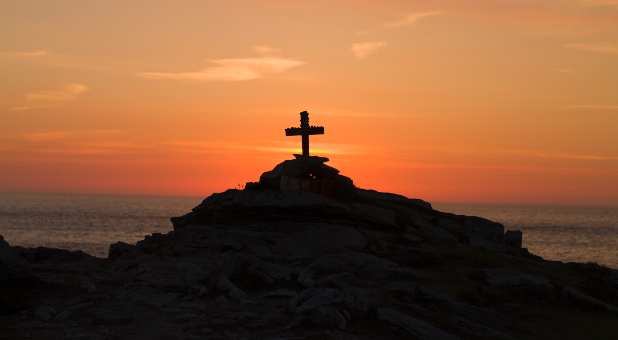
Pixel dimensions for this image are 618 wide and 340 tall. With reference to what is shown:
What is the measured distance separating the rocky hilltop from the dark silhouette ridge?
0.05 m

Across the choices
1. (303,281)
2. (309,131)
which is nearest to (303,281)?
(303,281)

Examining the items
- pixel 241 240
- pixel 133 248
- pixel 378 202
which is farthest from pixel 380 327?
pixel 378 202

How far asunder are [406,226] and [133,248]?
436 inches

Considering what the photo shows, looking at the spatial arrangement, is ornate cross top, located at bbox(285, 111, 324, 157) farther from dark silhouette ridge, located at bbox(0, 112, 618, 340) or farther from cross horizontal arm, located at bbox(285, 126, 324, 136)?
dark silhouette ridge, located at bbox(0, 112, 618, 340)

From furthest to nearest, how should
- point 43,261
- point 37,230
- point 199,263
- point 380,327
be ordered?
point 37,230 < point 43,261 < point 199,263 < point 380,327

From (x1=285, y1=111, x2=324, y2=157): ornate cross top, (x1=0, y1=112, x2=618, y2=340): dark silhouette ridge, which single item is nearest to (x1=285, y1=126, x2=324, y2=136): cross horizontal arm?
(x1=285, y1=111, x2=324, y2=157): ornate cross top

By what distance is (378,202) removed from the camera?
32156 millimetres

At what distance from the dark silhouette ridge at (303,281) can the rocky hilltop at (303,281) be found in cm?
5

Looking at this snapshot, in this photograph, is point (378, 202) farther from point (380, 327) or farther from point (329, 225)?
point (380, 327)

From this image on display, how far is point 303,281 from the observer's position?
818 inches

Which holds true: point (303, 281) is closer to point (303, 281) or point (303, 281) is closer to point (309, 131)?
point (303, 281)

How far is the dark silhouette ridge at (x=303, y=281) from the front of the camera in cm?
1711

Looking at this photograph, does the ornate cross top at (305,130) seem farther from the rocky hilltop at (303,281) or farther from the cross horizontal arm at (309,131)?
the rocky hilltop at (303,281)

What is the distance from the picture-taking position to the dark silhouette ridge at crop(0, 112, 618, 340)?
56.1 feet
